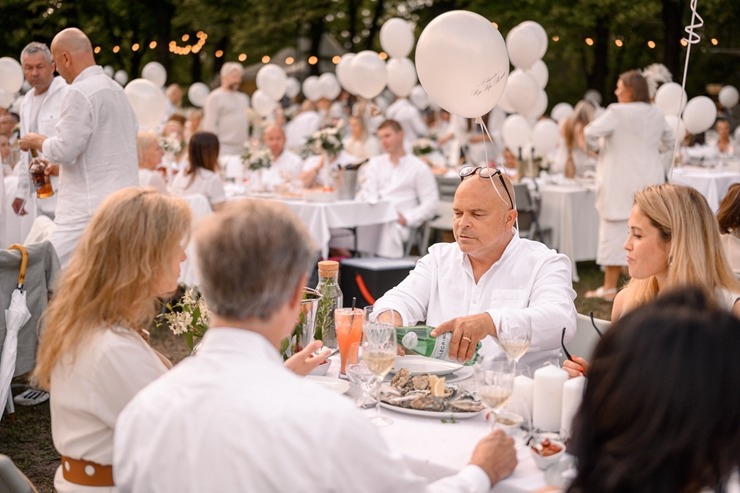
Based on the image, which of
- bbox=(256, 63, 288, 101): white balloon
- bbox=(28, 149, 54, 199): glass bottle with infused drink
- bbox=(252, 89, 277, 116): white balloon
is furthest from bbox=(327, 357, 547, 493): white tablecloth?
bbox=(256, 63, 288, 101): white balloon

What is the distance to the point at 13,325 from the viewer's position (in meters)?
4.15

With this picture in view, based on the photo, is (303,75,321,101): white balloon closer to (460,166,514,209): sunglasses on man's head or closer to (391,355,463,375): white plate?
(460,166,514,209): sunglasses on man's head

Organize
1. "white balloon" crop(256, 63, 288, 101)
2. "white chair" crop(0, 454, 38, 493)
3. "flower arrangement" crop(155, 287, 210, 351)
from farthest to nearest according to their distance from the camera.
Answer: "white balloon" crop(256, 63, 288, 101) → "flower arrangement" crop(155, 287, 210, 351) → "white chair" crop(0, 454, 38, 493)

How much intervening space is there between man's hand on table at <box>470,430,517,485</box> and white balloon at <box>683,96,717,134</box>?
9.49 meters

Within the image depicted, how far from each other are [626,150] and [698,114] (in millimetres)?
3439

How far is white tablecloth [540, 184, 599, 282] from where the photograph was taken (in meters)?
8.78

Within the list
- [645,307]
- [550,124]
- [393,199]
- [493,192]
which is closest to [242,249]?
[645,307]

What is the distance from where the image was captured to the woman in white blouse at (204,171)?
7.24 m

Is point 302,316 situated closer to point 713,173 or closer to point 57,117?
point 57,117

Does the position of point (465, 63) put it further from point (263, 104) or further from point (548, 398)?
point (263, 104)

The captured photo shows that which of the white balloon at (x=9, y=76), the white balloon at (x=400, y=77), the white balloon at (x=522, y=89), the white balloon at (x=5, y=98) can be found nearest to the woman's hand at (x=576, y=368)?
the white balloon at (x=522, y=89)

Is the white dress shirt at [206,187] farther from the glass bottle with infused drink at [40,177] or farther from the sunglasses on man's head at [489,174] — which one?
the sunglasses on man's head at [489,174]

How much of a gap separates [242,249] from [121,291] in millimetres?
738

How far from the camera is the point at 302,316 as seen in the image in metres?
2.75
